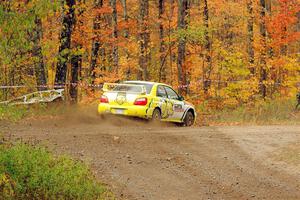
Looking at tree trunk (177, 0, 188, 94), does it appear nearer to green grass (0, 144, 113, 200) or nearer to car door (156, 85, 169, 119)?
car door (156, 85, 169, 119)

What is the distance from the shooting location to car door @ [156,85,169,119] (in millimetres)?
18047

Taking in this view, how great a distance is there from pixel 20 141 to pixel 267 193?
5.84m

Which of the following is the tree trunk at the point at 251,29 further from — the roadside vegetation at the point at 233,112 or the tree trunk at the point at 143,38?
the tree trunk at the point at 143,38

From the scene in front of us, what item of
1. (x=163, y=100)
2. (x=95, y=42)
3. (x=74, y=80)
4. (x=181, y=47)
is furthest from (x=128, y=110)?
(x=95, y=42)

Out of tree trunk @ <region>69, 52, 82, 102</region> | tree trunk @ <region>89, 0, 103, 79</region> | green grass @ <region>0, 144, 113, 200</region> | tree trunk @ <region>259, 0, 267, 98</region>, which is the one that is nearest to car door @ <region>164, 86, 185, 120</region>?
tree trunk @ <region>69, 52, 82, 102</region>

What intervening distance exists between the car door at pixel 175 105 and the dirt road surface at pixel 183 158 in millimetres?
2461

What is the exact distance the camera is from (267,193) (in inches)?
387

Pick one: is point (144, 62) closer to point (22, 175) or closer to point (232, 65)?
point (232, 65)

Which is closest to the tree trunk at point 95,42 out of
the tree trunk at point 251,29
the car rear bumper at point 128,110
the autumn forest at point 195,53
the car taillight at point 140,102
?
the autumn forest at point 195,53

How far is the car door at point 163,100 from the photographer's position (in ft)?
59.2

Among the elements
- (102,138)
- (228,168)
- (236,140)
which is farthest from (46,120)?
(228,168)

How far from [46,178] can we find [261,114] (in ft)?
55.8

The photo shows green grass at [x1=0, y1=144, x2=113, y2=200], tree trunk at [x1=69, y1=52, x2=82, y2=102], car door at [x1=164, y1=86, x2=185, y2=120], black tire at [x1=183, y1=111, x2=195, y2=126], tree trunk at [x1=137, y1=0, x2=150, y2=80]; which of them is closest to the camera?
green grass at [x1=0, y1=144, x2=113, y2=200]

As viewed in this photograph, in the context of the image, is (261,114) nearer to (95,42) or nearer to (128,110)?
(128,110)
